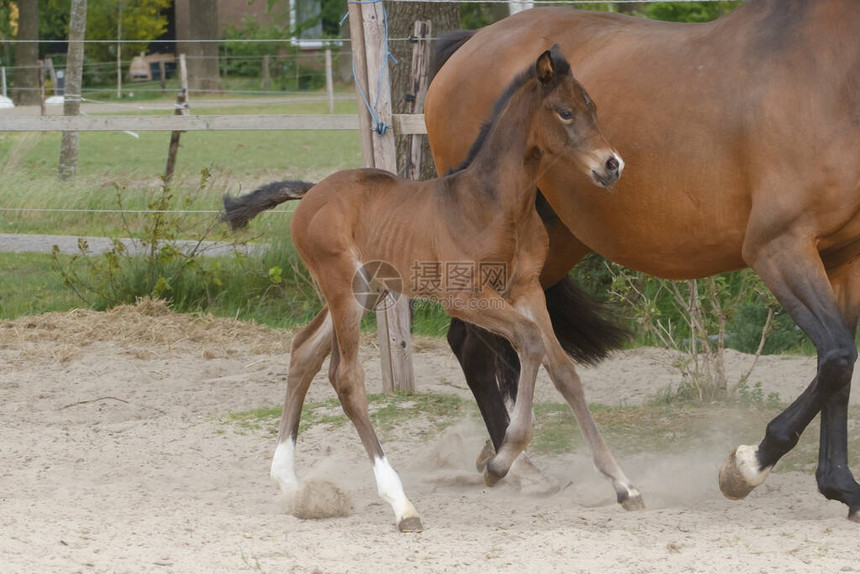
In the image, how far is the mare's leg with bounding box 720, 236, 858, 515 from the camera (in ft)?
12.3

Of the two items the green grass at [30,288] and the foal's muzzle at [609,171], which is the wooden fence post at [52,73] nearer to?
the green grass at [30,288]

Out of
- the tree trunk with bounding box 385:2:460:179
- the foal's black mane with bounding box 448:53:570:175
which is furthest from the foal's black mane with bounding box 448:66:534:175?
the tree trunk with bounding box 385:2:460:179

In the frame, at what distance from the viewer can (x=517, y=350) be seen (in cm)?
393

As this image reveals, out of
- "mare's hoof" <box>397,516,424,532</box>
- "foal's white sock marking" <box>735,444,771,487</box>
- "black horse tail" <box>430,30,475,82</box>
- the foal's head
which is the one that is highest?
"black horse tail" <box>430,30,475,82</box>

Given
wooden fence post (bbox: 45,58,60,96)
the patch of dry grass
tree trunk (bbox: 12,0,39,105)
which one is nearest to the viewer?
the patch of dry grass

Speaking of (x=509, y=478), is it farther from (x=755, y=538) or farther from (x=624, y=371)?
(x=624, y=371)

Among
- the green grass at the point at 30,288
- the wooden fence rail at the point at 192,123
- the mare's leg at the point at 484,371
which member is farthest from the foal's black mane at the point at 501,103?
the green grass at the point at 30,288

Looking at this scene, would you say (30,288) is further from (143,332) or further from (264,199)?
(264,199)

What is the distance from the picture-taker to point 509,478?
15.4 feet

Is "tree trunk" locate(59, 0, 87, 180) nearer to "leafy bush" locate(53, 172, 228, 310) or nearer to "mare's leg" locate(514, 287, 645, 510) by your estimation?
"leafy bush" locate(53, 172, 228, 310)

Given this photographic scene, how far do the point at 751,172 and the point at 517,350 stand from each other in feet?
3.55

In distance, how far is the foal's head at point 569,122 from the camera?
12.3 ft

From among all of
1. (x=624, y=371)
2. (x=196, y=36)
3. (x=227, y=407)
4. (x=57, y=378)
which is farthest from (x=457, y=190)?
(x=196, y=36)

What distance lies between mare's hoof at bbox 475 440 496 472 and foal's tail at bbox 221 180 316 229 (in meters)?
1.47
